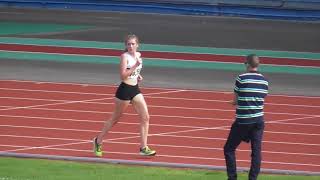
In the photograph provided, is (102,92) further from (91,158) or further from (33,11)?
(33,11)

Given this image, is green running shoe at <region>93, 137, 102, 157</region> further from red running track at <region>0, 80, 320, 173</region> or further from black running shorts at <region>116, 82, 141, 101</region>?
black running shorts at <region>116, 82, 141, 101</region>

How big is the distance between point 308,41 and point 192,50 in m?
5.63

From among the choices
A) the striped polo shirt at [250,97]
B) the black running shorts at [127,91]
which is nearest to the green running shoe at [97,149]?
the black running shorts at [127,91]

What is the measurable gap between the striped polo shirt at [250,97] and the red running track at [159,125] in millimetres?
1968

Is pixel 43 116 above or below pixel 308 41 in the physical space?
below

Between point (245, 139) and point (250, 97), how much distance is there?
561 millimetres

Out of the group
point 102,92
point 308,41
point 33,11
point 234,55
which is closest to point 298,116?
point 102,92

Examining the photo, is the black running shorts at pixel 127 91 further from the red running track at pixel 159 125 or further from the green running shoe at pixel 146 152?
the red running track at pixel 159 125

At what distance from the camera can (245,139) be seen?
12.7m

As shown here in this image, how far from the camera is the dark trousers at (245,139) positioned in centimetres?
1255

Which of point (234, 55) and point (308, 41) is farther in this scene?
point (308, 41)

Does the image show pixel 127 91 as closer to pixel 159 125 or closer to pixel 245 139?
pixel 245 139

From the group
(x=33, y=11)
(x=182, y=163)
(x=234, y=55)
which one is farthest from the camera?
(x=33, y=11)

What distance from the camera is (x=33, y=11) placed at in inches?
1738
